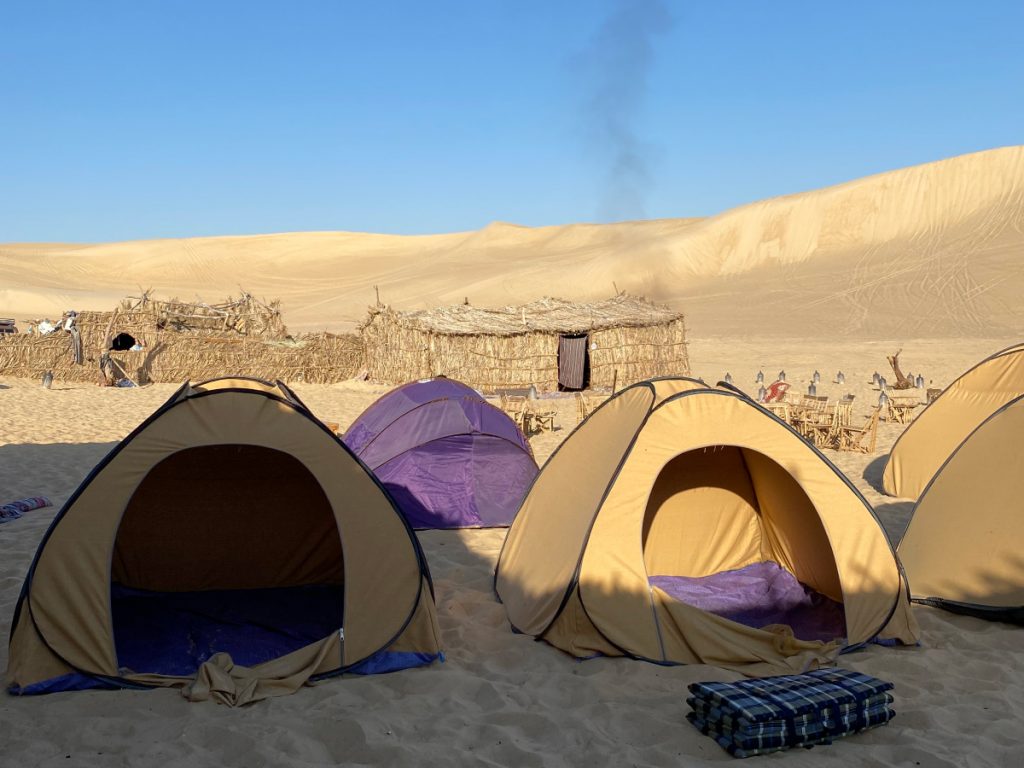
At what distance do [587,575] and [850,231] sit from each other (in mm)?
51003

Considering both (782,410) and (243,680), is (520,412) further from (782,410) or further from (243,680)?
(243,680)

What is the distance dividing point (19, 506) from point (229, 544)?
333cm

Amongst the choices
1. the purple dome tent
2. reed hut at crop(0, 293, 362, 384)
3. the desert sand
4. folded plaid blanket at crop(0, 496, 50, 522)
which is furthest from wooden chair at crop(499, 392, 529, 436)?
reed hut at crop(0, 293, 362, 384)

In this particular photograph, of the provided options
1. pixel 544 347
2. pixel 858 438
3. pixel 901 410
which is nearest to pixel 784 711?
pixel 858 438

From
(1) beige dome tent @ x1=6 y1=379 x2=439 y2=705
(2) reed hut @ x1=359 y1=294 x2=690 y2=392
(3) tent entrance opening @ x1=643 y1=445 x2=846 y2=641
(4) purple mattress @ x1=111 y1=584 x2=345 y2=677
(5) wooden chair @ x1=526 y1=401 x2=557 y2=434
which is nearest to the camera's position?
(1) beige dome tent @ x1=6 y1=379 x2=439 y2=705

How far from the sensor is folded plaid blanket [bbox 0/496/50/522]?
8539mm

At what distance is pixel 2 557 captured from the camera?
284 inches

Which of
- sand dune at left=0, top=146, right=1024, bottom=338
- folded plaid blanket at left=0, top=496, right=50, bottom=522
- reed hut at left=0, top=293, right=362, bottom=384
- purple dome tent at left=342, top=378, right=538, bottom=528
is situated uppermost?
sand dune at left=0, top=146, right=1024, bottom=338

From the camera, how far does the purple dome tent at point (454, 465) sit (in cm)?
895

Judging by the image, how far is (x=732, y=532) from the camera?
7145 millimetres

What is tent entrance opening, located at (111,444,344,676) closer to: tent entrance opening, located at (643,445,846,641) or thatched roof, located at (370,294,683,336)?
tent entrance opening, located at (643,445,846,641)

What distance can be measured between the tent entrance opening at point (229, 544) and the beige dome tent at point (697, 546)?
4.64 ft

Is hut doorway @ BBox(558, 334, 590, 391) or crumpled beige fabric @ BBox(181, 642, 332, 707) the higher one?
hut doorway @ BBox(558, 334, 590, 391)

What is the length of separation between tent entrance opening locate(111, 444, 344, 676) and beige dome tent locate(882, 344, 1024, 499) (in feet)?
21.8
